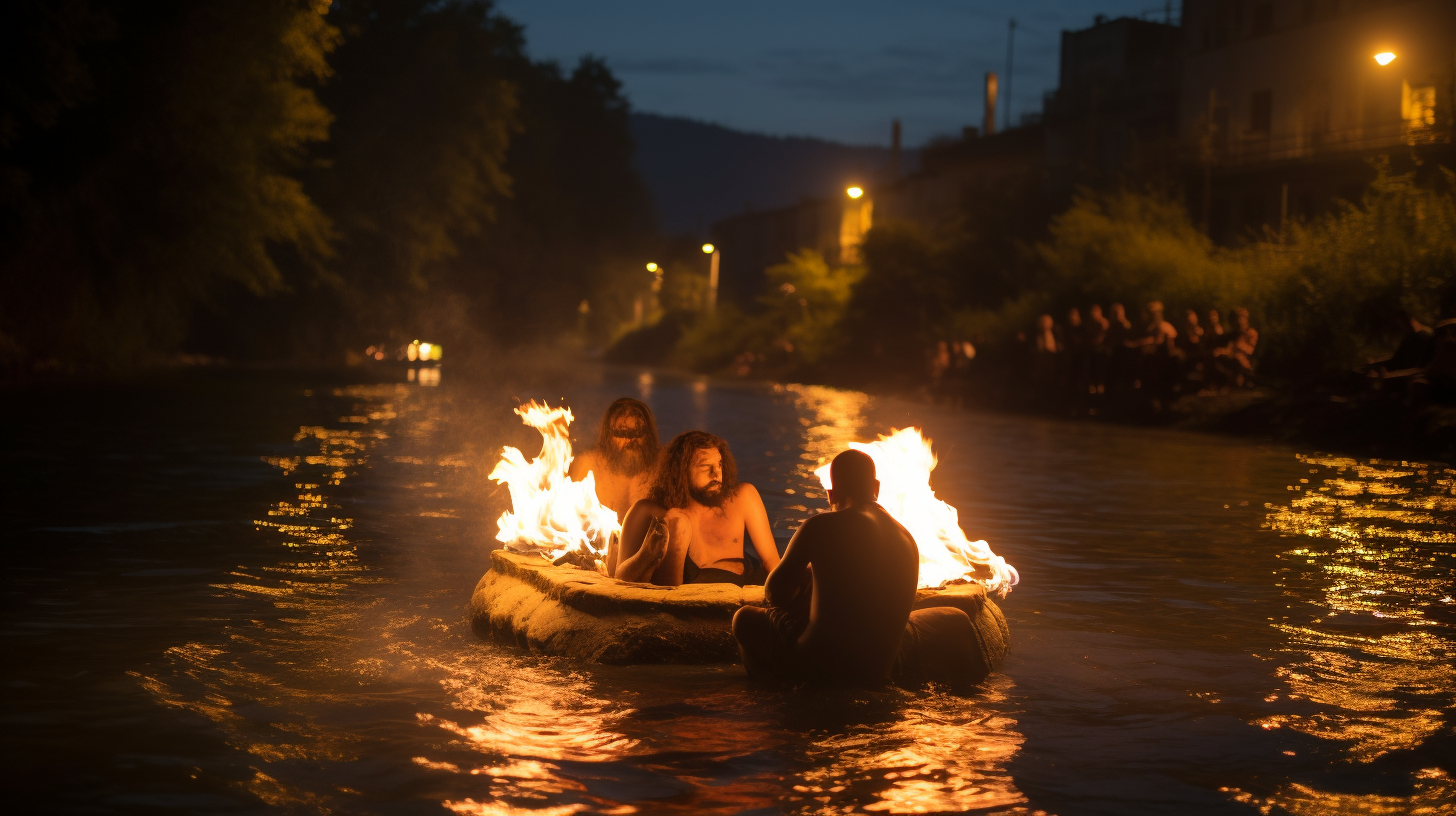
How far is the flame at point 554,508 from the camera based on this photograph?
997 cm

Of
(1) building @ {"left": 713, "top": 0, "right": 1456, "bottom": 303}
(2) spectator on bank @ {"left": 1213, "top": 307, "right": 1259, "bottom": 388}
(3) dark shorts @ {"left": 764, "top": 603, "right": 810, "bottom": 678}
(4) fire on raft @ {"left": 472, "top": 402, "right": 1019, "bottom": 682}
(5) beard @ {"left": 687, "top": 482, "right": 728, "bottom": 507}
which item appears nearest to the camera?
(3) dark shorts @ {"left": 764, "top": 603, "right": 810, "bottom": 678}

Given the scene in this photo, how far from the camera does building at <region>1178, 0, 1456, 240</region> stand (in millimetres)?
45719

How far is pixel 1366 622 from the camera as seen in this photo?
9898mm

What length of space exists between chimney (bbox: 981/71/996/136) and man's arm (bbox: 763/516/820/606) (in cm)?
7969

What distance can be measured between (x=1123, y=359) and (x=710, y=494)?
2796cm

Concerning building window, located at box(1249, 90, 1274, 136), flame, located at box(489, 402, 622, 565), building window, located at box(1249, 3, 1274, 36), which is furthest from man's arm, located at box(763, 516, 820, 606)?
building window, located at box(1249, 3, 1274, 36)

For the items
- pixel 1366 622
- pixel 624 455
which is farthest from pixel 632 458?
pixel 1366 622

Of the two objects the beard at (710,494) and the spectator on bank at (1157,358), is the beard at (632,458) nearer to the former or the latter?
the beard at (710,494)

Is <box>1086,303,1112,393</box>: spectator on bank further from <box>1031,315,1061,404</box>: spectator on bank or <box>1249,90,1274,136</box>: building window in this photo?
<box>1249,90,1274,136</box>: building window

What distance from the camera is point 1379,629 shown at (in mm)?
9664

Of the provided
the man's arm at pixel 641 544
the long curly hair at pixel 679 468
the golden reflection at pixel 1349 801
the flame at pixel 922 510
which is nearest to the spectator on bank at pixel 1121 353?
the flame at pixel 922 510

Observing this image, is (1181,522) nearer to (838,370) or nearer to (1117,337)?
(1117,337)

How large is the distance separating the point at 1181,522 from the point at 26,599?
35.4ft

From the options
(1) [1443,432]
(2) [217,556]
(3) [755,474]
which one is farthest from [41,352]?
(1) [1443,432]
